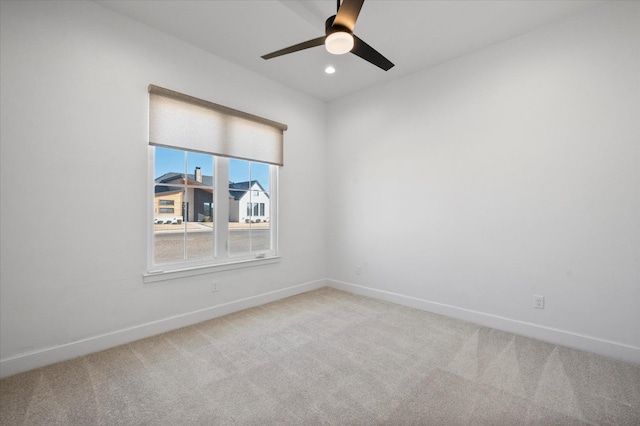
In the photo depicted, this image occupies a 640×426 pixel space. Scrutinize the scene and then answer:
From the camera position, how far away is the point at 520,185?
285 centimetres

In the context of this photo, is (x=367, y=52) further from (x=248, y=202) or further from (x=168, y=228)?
(x=168, y=228)

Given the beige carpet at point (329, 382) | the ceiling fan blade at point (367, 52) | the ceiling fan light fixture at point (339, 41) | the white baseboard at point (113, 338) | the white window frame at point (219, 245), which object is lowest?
the beige carpet at point (329, 382)

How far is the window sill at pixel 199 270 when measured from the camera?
2754 mm

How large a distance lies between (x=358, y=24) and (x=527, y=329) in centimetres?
333

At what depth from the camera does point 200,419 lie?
5.42 feet

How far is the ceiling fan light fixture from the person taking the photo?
179 cm

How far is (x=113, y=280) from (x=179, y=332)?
79cm

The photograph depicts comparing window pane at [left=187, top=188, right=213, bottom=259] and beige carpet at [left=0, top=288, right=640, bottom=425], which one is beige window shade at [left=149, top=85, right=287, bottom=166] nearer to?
window pane at [left=187, top=188, right=213, bottom=259]

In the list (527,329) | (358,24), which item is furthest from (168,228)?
(527,329)

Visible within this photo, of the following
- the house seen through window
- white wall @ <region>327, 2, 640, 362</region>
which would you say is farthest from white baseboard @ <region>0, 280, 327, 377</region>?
white wall @ <region>327, 2, 640, 362</region>

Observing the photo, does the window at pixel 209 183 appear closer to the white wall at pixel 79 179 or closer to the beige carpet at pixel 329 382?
the white wall at pixel 79 179

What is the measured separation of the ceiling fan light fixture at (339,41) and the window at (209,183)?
5.88ft

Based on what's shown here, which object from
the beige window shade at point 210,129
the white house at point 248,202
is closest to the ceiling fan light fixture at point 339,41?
the beige window shade at point 210,129

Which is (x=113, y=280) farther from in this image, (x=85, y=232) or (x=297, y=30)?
(x=297, y=30)
